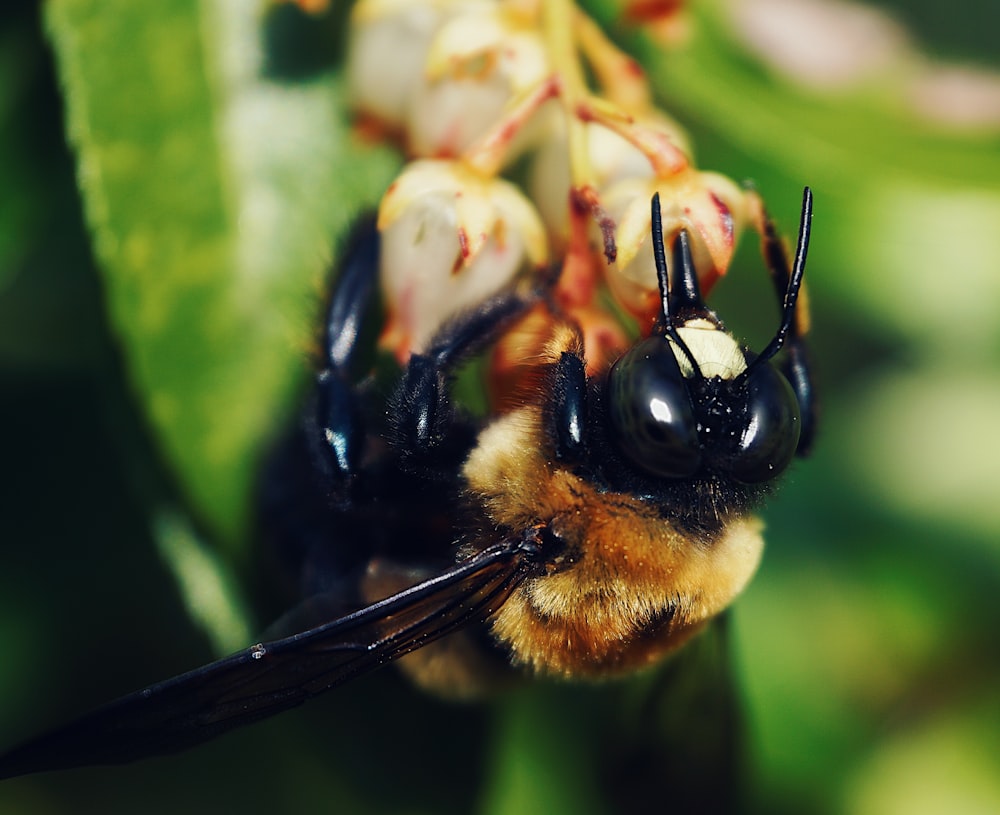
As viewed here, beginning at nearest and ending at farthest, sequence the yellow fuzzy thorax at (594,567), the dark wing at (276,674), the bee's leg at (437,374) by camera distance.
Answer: the dark wing at (276,674) → the yellow fuzzy thorax at (594,567) → the bee's leg at (437,374)

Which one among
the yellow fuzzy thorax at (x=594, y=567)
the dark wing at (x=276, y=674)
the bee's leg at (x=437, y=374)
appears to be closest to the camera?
the dark wing at (x=276, y=674)

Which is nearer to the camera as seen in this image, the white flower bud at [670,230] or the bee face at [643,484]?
the bee face at [643,484]

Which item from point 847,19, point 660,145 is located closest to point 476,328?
point 660,145

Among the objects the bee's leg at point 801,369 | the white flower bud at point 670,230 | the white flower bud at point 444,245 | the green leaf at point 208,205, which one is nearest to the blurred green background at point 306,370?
the green leaf at point 208,205

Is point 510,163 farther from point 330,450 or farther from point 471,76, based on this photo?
point 330,450

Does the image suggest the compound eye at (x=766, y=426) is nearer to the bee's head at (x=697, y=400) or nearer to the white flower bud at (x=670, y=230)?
the bee's head at (x=697, y=400)

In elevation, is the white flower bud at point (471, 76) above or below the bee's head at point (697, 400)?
above
